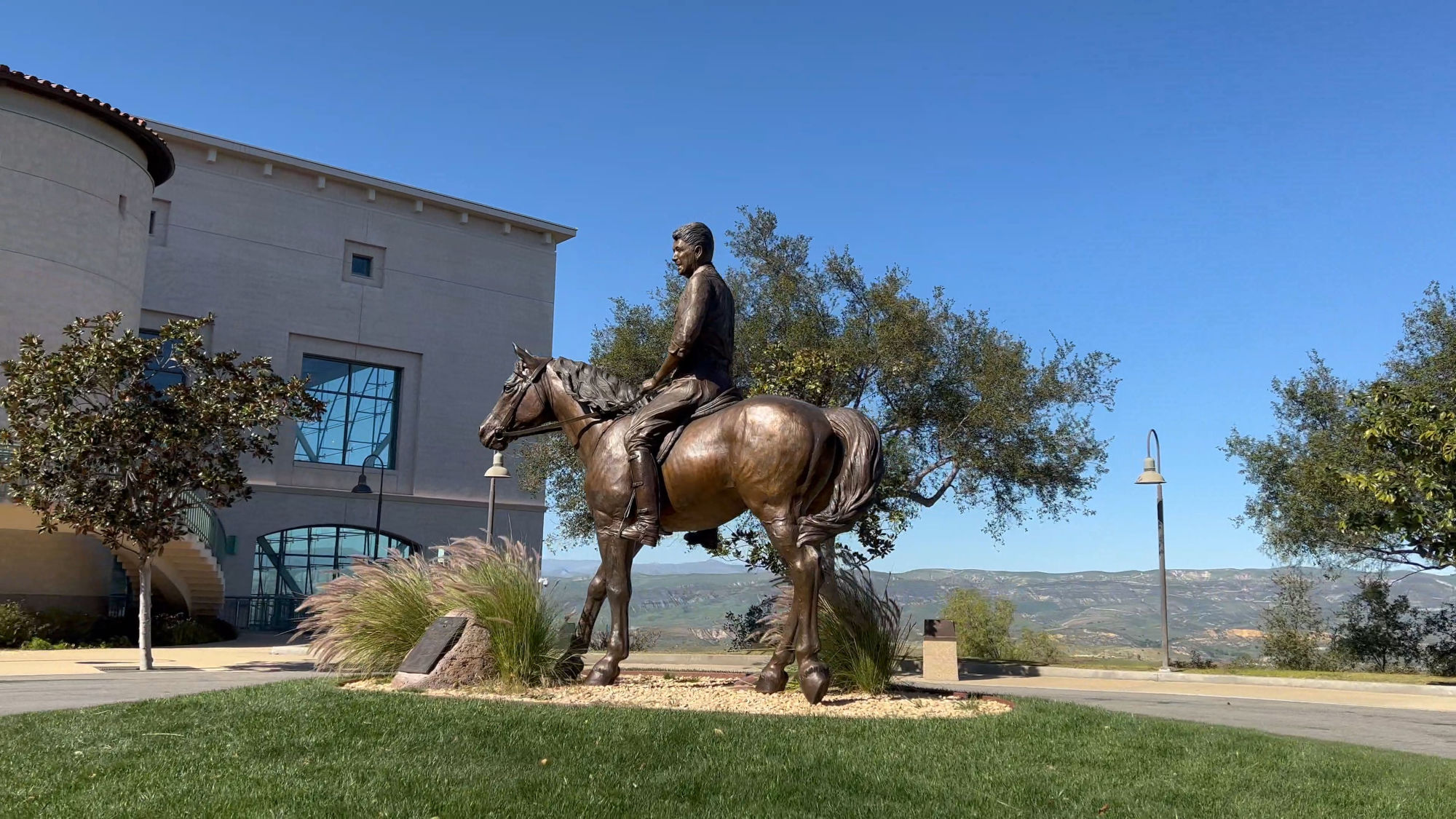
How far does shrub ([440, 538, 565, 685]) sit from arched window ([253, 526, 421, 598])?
27.6 meters

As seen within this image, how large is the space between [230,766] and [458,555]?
424 cm

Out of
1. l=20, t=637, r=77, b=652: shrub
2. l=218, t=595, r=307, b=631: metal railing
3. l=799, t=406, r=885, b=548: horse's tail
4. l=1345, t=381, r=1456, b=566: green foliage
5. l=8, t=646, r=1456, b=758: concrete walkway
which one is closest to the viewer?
l=799, t=406, r=885, b=548: horse's tail

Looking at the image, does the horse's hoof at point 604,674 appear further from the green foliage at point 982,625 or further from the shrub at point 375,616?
the green foliage at point 982,625

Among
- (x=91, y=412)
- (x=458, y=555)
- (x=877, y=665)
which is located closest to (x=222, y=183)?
(x=91, y=412)

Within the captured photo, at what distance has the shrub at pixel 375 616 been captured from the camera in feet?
31.7

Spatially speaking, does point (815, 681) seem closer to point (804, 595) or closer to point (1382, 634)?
point (804, 595)

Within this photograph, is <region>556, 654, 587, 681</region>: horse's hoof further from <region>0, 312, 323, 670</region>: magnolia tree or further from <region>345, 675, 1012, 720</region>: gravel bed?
<region>0, 312, 323, 670</region>: magnolia tree

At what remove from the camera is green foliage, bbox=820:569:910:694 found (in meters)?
8.92

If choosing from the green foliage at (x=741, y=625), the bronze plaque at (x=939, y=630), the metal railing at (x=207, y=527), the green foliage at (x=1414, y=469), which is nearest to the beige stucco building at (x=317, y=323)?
the metal railing at (x=207, y=527)

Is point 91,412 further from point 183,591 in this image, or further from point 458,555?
point 183,591

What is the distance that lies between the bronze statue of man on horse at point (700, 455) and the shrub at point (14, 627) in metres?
21.2

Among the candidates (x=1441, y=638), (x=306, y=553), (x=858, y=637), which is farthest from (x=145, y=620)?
(x=1441, y=638)

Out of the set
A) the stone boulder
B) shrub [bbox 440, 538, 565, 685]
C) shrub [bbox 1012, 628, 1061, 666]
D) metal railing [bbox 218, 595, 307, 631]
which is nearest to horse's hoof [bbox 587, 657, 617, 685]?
shrub [bbox 440, 538, 565, 685]

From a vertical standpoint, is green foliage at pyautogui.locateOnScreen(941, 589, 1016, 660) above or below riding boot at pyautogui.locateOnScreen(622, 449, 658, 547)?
below
